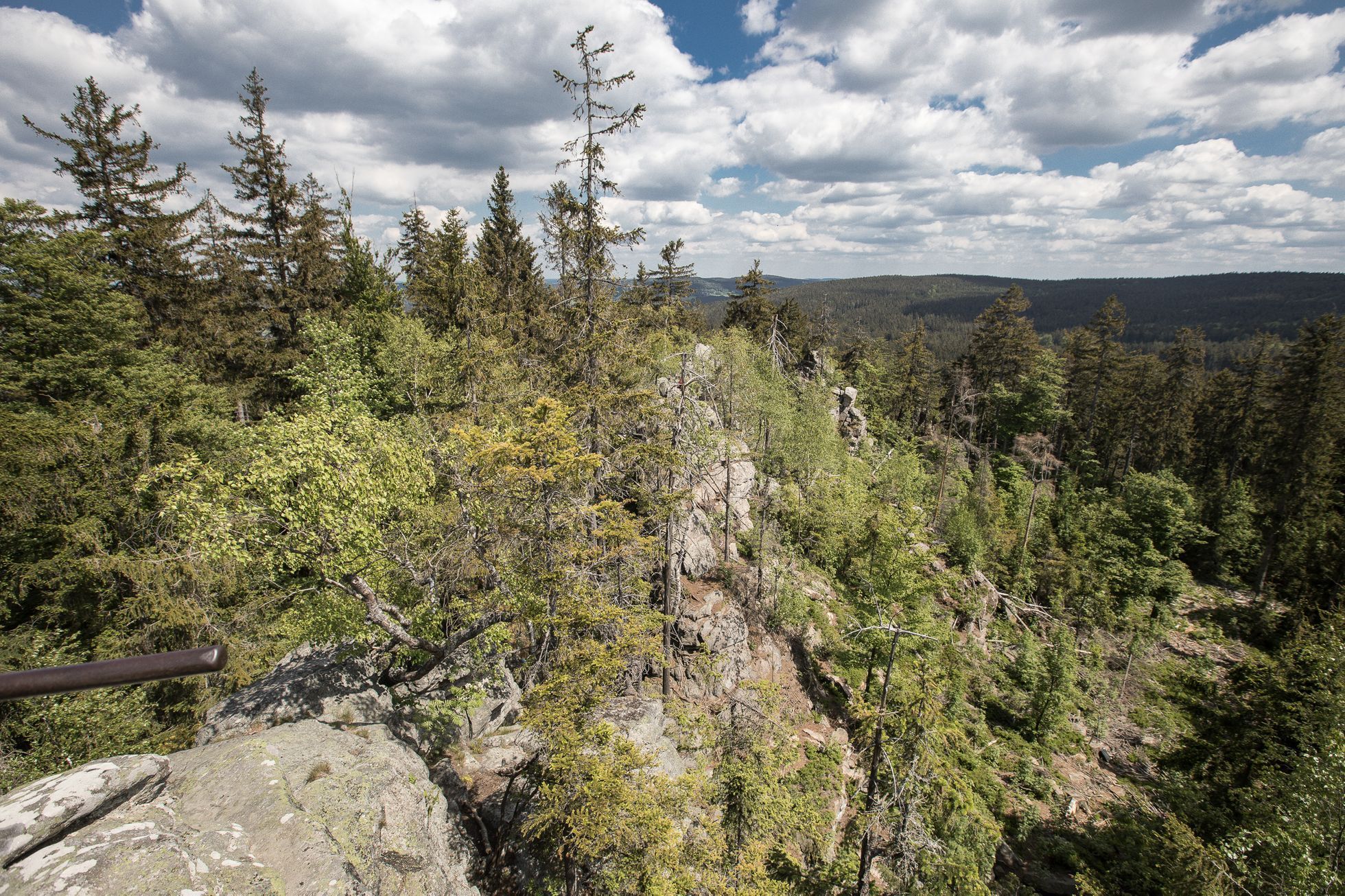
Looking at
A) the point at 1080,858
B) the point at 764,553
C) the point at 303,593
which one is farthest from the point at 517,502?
the point at 1080,858

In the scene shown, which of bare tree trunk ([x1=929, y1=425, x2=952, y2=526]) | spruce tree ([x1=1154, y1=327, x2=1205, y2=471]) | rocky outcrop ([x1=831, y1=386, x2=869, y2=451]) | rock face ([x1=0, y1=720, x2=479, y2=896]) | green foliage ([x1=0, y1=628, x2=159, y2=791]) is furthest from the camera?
A: spruce tree ([x1=1154, y1=327, x2=1205, y2=471])

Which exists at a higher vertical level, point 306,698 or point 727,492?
point 727,492

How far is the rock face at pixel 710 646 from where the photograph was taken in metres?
19.6

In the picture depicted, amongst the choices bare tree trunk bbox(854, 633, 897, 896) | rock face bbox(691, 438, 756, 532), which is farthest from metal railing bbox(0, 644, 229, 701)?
rock face bbox(691, 438, 756, 532)

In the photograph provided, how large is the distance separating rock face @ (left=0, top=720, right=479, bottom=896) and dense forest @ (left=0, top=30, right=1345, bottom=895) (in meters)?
2.13

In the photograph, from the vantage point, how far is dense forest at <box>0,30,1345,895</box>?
10.5m

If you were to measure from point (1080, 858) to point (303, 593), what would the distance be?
2761 centimetres

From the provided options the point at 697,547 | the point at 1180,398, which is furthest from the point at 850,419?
the point at 1180,398

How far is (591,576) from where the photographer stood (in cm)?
1098

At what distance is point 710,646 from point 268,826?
47.8 feet

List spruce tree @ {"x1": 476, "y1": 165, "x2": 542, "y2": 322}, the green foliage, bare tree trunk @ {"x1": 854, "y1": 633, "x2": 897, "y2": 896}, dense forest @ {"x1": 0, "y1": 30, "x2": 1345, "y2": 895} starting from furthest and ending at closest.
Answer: spruce tree @ {"x1": 476, "y1": 165, "x2": 542, "y2": 322}, the green foliage, bare tree trunk @ {"x1": 854, "y1": 633, "x2": 897, "y2": 896}, dense forest @ {"x1": 0, "y1": 30, "x2": 1345, "y2": 895}

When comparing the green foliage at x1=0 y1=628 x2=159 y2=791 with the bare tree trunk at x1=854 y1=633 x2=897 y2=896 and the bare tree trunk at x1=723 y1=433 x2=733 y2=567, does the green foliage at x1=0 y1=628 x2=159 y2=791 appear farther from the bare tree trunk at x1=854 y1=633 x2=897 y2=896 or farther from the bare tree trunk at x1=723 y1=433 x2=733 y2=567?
the bare tree trunk at x1=854 y1=633 x2=897 y2=896

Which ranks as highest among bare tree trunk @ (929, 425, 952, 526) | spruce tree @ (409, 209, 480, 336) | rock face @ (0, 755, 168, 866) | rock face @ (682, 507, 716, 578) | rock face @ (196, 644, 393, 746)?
spruce tree @ (409, 209, 480, 336)

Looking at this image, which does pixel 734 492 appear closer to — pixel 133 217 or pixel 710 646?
pixel 710 646
